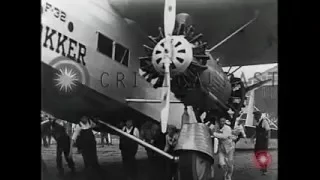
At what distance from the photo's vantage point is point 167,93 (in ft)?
11.4

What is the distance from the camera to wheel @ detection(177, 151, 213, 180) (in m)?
3.47

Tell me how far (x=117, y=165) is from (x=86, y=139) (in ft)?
0.82

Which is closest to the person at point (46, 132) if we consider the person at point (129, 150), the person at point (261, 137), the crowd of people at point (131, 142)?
the crowd of people at point (131, 142)

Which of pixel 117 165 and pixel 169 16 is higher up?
pixel 169 16

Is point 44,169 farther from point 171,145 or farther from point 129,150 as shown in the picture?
point 171,145

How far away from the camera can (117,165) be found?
11.6 ft

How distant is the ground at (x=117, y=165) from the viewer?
11.2 feet

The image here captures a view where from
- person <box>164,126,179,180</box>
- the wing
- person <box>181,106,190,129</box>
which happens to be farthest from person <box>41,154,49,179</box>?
the wing

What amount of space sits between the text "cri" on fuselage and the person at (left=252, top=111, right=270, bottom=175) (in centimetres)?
114

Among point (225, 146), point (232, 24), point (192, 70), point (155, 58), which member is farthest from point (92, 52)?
point (225, 146)

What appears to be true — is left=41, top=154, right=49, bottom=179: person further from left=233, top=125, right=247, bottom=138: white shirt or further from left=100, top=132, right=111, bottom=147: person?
left=233, top=125, right=247, bottom=138: white shirt
